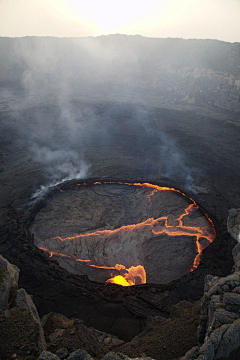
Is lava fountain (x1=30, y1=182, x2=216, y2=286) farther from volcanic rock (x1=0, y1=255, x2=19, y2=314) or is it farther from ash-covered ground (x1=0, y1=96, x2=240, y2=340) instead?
volcanic rock (x1=0, y1=255, x2=19, y2=314)

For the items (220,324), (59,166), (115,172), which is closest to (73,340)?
(220,324)

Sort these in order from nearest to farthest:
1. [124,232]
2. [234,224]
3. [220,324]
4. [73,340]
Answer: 1. [220,324]
2. [73,340]
3. [234,224]
4. [124,232]

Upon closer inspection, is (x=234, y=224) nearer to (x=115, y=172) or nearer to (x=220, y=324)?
(x=220, y=324)

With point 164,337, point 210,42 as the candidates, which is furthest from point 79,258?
point 210,42

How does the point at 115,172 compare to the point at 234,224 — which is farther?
the point at 115,172

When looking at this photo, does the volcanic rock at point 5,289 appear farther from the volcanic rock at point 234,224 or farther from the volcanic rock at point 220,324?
the volcanic rock at point 234,224

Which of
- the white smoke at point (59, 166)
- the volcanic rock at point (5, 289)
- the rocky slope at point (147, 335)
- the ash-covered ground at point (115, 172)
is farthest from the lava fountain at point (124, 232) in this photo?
the volcanic rock at point (5, 289)

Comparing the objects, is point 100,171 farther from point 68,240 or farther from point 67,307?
point 67,307

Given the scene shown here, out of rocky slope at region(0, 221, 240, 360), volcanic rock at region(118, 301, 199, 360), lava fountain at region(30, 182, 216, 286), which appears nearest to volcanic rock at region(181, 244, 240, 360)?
rocky slope at region(0, 221, 240, 360)
